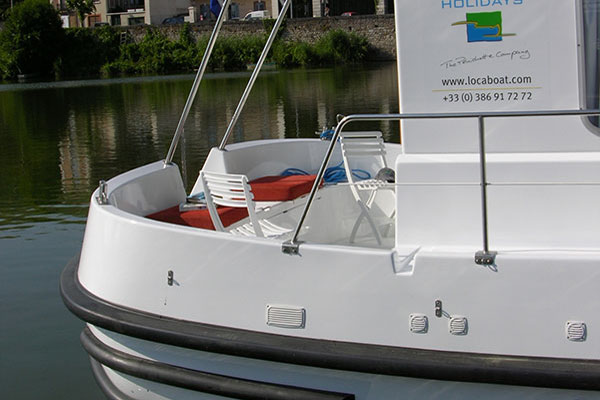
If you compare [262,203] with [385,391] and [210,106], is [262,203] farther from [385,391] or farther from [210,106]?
[210,106]

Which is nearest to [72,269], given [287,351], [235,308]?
[235,308]

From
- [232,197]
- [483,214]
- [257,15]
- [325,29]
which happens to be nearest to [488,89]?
[483,214]

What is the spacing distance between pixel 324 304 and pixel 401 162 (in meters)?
0.86

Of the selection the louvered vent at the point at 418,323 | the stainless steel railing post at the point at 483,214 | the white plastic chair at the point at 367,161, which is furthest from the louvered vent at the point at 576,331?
the white plastic chair at the point at 367,161

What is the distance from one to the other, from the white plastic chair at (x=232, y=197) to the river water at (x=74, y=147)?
1.19 m

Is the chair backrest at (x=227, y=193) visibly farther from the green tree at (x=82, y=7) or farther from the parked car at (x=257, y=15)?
the green tree at (x=82, y=7)

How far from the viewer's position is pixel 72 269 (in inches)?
218

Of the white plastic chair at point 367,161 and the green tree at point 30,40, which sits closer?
the white plastic chair at point 367,161

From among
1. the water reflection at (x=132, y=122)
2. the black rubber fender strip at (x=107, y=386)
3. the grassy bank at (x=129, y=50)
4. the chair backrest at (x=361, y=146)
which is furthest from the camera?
the grassy bank at (x=129, y=50)

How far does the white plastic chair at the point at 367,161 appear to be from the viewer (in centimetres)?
576

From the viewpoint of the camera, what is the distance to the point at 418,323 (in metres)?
4.05

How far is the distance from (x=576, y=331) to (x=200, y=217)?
8.49 ft

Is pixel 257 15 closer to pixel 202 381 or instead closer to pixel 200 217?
pixel 200 217

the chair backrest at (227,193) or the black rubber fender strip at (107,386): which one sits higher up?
the chair backrest at (227,193)
